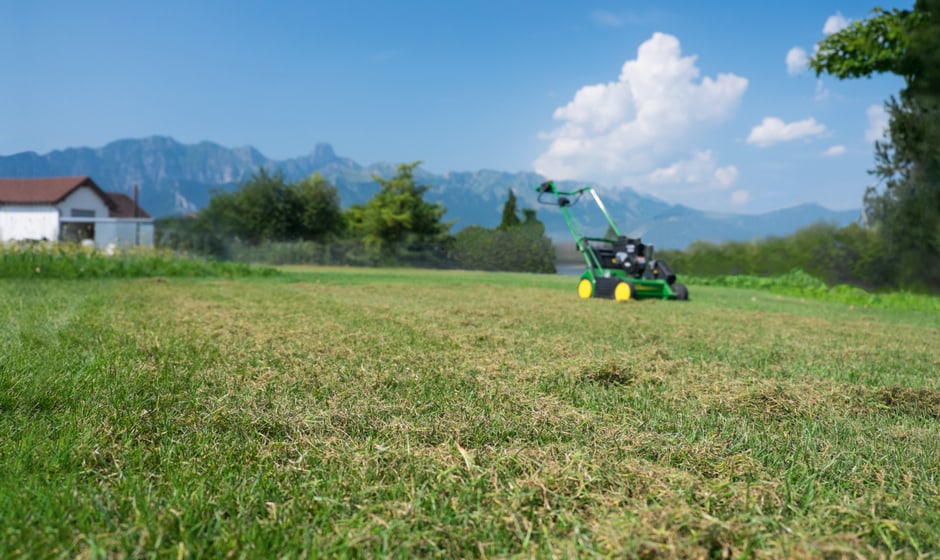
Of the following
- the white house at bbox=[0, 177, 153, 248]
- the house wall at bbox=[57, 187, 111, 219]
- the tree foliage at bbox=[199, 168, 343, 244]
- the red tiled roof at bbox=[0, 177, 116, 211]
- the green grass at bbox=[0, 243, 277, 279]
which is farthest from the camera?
the tree foliage at bbox=[199, 168, 343, 244]

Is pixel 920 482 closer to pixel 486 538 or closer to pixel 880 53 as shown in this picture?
pixel 486 538

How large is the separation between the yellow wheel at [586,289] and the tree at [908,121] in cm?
851

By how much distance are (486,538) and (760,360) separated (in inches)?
121

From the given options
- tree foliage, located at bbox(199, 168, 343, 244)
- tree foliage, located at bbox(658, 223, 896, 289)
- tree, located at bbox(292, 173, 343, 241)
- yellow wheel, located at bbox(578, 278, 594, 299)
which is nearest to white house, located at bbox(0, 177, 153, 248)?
tree foliage, located at bbox(199, 168, 343, 244)

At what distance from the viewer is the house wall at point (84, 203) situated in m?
34.9

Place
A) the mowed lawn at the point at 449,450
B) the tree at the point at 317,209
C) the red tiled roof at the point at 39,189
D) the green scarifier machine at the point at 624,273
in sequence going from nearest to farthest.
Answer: the mowed lawn at the point at 449,450, the green scarifier machine at the point at 624,273, the red tiled roof at the point at 39,189, the tree at the point at 317,209

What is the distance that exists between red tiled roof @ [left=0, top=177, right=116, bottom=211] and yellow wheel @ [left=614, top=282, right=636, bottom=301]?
36810mm

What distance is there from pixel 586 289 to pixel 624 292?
109 cm

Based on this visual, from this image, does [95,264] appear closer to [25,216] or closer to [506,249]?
[506,249]

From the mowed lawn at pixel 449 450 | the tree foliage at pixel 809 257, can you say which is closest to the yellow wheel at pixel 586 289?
the mowed lawn at pixel 449 450

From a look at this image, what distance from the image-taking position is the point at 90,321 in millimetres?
4238

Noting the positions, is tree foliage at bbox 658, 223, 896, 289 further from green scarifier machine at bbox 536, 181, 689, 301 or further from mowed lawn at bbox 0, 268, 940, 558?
mowed lawn at bbox 0, 268, 940, 558

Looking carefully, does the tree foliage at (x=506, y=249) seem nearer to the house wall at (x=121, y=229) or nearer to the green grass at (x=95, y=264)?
the green grass at (x=95, y=264)

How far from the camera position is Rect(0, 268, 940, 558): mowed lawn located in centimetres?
117
